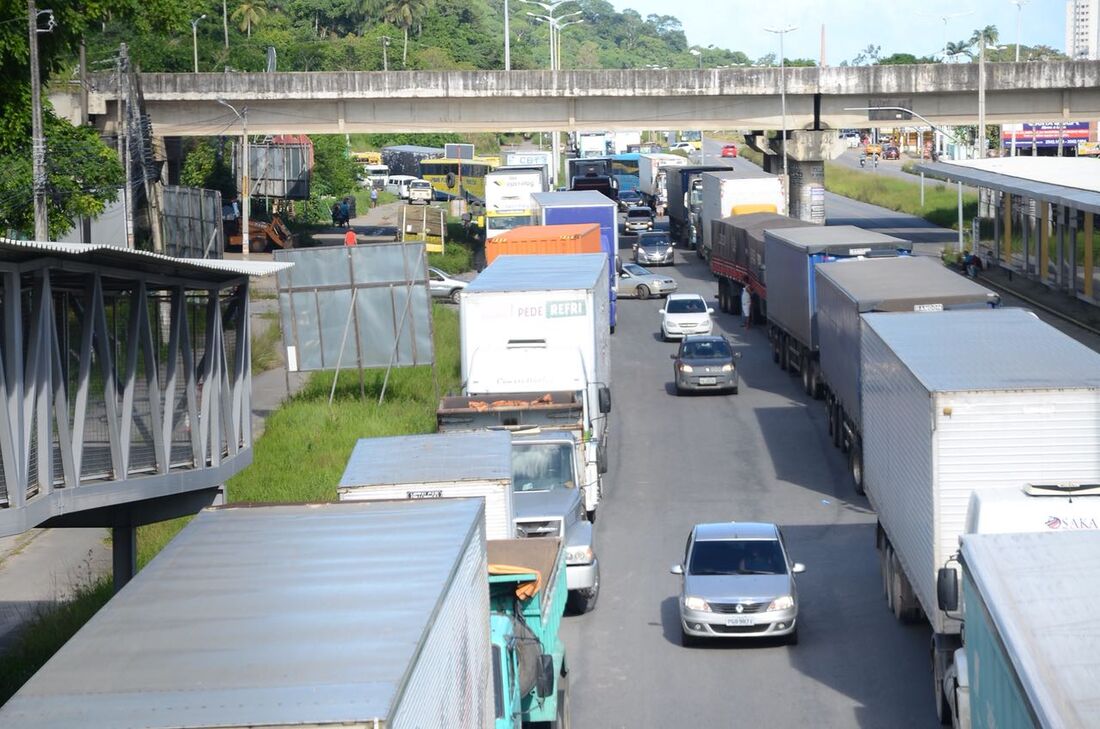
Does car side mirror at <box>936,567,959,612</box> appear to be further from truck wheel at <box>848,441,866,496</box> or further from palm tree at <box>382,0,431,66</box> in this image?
palm tree at <box>382,0,431,66</box>

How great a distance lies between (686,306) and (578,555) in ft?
77.8

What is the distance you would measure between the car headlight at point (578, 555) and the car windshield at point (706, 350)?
52.7ft

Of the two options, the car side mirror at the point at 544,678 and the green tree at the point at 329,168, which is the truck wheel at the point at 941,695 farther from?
the green tree at the point at 329,168

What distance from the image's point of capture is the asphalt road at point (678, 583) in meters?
15.8

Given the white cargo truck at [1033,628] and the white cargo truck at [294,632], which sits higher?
the white cargo truck at [294,632]

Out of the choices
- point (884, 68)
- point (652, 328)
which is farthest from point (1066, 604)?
point (884, 68)

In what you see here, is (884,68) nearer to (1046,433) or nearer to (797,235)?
(797,235)

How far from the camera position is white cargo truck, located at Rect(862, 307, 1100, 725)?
1502 centimetres

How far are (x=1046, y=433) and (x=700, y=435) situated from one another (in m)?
15.7

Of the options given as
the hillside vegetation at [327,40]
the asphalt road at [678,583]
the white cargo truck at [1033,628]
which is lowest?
the asphalt road at [678,583]

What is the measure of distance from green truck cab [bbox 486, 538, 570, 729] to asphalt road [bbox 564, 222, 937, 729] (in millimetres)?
2430

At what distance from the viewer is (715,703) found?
51.9ft

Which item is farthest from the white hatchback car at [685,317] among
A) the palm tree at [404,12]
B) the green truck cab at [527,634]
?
the palm tree at [404,12]

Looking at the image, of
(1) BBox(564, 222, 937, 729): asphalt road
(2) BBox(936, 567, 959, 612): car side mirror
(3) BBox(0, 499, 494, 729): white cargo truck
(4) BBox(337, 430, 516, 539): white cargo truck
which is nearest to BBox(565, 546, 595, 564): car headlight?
(1) BBox(564, 222, 937, 729): asphalt road
